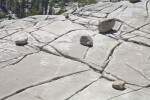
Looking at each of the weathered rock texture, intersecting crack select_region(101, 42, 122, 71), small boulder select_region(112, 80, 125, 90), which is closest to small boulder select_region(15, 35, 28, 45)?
the weathered rock texture

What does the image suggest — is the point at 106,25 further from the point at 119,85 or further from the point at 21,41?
the point at 119,85

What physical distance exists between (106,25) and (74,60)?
137 inches

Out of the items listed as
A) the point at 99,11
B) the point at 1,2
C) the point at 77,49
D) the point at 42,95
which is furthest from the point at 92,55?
the point at 1,2

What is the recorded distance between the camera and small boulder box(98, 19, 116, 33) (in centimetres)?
1062

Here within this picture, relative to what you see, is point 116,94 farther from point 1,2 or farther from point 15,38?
point 1,2

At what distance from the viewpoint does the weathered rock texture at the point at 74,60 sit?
609cm

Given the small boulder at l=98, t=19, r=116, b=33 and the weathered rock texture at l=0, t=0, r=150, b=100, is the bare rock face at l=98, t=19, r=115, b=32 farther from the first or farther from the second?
the weathered rock texture at l=0, t=0, r=150, b=100

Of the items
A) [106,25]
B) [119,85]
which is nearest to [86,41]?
[106,25]

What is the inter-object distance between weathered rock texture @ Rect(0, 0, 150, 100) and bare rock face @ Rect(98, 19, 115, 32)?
276mm

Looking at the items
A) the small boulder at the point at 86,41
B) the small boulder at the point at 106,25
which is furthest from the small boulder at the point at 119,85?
the small boulder at the point at 106,25

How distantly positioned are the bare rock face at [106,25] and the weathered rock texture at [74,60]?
0.28 m

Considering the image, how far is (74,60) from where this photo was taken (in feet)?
26.4

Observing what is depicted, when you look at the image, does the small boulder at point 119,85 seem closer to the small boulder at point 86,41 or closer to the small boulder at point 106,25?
the small boulder at point 86,41

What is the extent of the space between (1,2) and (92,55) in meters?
56.0
